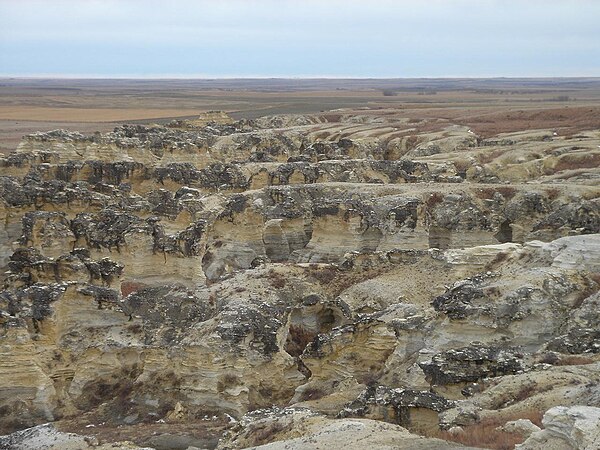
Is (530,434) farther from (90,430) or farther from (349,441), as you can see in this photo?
(90,430)

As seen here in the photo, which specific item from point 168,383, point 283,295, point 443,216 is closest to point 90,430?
point 168,383

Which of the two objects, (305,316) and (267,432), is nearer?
(267,432)

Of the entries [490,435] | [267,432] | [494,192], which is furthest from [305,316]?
[494,192]

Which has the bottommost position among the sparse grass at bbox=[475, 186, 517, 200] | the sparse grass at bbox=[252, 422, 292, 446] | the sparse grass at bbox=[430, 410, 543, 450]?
the sparse grass at bbox=[252, 422, 292, 446]

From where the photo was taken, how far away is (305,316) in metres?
27.8

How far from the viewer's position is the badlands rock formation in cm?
1792

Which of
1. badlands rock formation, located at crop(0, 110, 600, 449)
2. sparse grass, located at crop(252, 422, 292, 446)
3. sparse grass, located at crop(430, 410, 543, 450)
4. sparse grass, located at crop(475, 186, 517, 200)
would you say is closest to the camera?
sparse grass, located at crop(430, 410, 543, 450)

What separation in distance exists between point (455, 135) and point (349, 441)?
215ft

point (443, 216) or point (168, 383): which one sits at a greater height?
point (443, 216)

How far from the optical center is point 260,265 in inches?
1227

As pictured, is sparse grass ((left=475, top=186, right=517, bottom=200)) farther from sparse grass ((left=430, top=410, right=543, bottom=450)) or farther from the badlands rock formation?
sparse grass ((left=430, top=410, right=543, bottom=450))

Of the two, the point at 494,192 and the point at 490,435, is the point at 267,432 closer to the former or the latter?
the point at 490,435

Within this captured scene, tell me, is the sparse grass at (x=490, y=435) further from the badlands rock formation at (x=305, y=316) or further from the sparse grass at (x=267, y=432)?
the sparse grass at (x=267, y=432)

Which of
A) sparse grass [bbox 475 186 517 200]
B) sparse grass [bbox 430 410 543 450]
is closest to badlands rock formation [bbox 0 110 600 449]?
sparse grass [bbox 430 410 543 450]
